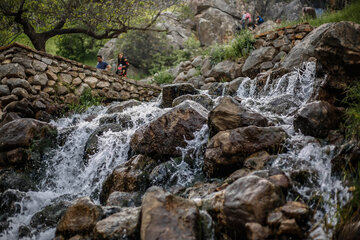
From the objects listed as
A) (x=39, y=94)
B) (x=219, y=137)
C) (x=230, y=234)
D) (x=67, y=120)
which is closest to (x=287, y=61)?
(x=219, y=137)

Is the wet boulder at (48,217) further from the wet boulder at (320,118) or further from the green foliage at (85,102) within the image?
the green foliage at (85,102)

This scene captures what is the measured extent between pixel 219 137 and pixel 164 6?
10.9 metres

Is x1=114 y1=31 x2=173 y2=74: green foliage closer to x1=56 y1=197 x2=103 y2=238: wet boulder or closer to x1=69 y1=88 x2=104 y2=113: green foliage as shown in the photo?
x1=69 y1=88 x2=104 y2=113: green foliage

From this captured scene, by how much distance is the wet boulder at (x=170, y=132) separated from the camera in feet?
15.6

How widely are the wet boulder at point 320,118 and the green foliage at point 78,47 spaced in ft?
60.2

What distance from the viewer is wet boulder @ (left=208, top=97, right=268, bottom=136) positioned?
4.40m

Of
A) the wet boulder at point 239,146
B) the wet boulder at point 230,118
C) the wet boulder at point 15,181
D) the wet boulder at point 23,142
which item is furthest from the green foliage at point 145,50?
the wet boulder at point 239,146

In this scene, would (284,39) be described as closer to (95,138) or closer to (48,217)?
(95,138)

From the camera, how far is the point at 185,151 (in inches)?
185

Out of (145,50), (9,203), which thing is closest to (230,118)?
(9,203)

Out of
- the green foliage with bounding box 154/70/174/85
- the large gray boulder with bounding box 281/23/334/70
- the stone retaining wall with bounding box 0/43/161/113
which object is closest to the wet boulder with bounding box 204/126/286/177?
the large gray boulder with bounding box 281/23/334/70

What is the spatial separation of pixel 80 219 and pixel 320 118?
3492mm

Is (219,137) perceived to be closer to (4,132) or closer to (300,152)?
(300,152)

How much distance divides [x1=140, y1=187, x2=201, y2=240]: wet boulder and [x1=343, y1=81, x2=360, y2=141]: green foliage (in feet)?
7.32
